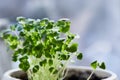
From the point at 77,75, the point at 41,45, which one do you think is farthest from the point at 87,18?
the point at 41,45

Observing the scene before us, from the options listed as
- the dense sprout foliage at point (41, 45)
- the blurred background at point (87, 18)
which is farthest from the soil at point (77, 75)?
the blurred background at point (87, 18)

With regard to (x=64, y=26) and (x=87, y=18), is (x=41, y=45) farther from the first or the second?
(x=87, y=18)

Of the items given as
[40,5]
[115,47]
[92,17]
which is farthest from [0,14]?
[115,47]

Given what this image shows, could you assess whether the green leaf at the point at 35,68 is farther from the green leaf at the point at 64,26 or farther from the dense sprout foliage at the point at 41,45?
the green leaf at the point at 64,26

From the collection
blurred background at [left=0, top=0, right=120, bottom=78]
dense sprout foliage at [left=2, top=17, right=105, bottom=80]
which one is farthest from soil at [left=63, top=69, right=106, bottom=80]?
blurred background at [left=0, top=0, right=120, bottom=78]

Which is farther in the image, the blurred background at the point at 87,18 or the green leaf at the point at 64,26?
the blurred background at the point at 87,18
